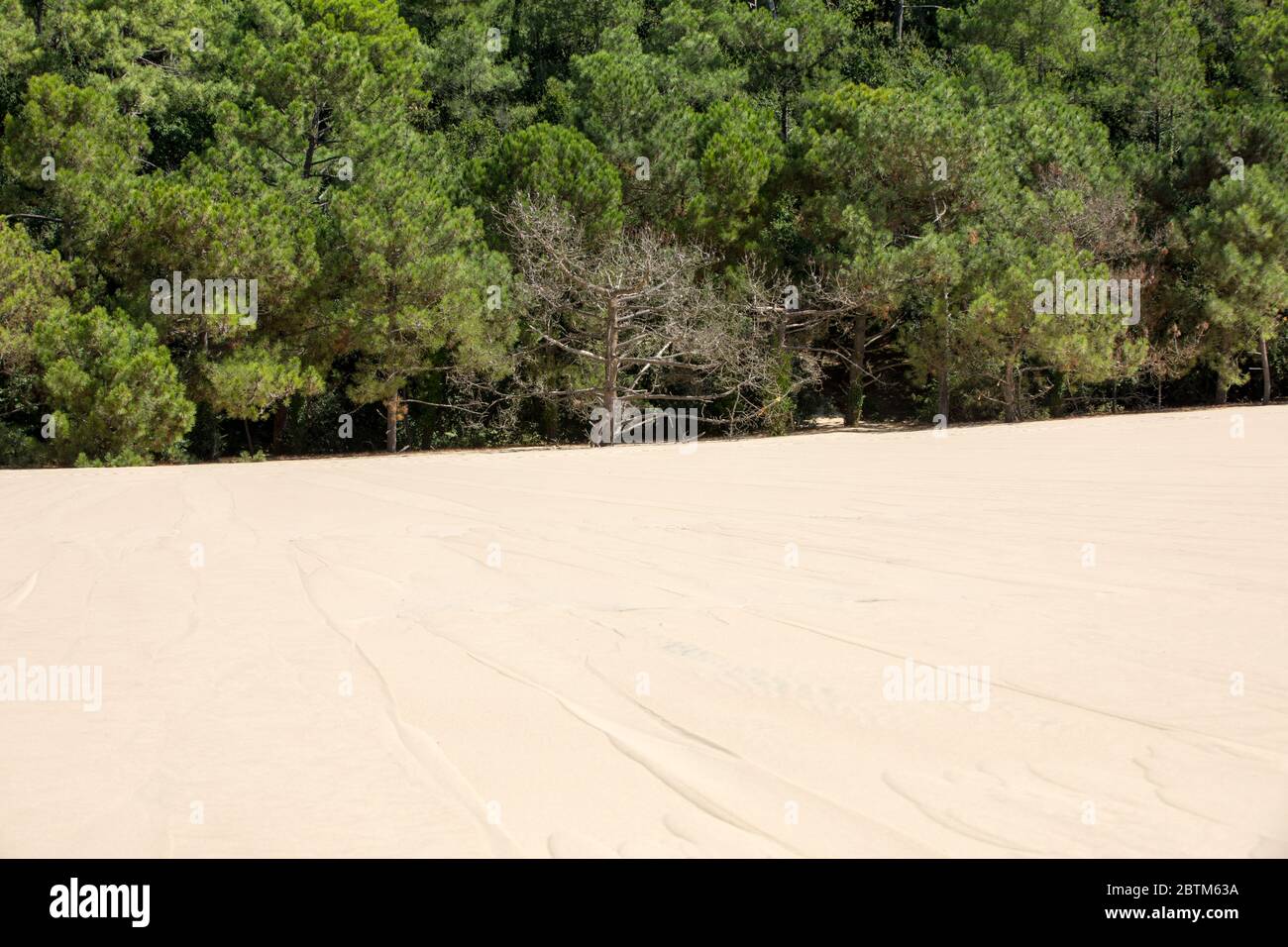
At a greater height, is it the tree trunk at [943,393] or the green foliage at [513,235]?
the green foliage at [513,235]

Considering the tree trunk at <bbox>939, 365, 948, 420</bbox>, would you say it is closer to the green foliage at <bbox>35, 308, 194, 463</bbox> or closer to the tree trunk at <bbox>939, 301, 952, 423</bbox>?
the tree trunk at <bbox>939, 301, 952, 423</bbox>

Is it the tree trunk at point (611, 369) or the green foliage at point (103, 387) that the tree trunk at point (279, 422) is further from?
the tree trunk at point (611, 369)

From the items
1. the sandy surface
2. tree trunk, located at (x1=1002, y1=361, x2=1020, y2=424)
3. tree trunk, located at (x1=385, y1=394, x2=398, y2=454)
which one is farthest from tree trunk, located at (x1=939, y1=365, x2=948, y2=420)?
the sandy surface

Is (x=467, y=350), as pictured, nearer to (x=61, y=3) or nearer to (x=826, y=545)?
(x=61, y=3)

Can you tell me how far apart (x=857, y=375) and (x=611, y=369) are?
6.93m

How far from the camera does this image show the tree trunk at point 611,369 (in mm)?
23266

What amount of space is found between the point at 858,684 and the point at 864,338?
82.6 feet

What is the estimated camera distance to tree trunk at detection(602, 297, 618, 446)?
23.3 metres

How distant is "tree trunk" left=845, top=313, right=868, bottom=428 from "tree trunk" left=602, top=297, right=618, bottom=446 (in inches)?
Result: 256

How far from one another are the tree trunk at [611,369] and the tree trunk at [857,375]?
21.4 feet

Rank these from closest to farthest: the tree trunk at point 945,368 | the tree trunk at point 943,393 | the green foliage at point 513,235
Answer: the green foliage at point 513,235 → the tree trunk at point 945,368 → the tree trunk at point 943,393

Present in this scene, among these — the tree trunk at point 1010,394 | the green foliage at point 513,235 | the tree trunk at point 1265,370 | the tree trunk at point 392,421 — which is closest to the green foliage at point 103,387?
the green foliage at point 513,235

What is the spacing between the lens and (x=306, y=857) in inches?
104
